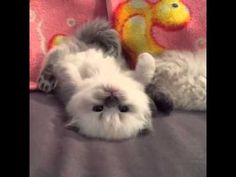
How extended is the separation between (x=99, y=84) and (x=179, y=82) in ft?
0.92

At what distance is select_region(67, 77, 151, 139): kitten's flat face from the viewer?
111 cm

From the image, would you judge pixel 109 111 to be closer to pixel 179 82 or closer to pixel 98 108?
pixel 98 108

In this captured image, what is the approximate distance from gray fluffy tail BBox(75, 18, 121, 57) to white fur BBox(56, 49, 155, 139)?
0.05 meters

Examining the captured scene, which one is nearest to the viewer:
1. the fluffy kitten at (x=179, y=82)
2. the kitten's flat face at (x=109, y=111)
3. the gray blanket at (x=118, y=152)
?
the gray blanket at (x=118, y=152)

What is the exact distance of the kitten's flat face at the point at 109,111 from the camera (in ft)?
3.65

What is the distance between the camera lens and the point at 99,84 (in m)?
1.20

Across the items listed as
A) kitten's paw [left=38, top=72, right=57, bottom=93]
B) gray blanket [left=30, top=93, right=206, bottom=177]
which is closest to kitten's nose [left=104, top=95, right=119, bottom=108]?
gray blanket [left=30, top=93, right=206, bottom=177]

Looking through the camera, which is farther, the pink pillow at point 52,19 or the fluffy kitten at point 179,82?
the pink pillow at point 52,19

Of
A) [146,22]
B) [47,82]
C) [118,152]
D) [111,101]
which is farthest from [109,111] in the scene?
[146,22]

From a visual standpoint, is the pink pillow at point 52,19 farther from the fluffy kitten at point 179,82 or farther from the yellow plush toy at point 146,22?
the fluffy kitten at point 179,82

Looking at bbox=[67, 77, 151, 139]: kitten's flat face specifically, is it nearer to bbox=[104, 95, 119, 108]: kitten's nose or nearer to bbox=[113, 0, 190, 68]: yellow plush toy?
bbox=[104, 95, 119, 108]: kitten's nose

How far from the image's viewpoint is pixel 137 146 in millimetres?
1075

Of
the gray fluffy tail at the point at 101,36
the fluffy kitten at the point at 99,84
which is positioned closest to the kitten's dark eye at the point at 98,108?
the fluffy kitten at the point at 99,84
